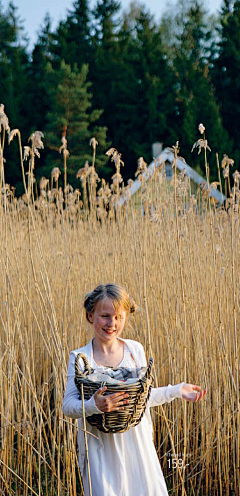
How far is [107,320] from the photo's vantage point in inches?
72.3

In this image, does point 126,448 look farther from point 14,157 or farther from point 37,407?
point 14,157

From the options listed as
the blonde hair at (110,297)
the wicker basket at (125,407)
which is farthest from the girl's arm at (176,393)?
the blonde hair at (110,297)

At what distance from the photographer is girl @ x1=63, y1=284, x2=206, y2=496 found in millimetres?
1730

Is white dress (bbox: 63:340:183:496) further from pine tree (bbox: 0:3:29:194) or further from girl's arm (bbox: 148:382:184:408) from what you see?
pine tree (bbox: 0:3:29:194)

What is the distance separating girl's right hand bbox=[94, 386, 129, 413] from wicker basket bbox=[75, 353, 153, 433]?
15mm

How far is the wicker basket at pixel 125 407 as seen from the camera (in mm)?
1613

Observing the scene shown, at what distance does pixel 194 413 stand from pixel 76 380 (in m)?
1.42

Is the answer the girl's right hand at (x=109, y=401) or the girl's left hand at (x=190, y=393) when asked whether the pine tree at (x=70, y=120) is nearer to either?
the girl's left hand at (x=190, y=393)

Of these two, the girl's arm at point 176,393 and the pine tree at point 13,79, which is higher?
the pine tree at point 13,79

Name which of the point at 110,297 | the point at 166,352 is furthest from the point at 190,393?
the point at 166,352

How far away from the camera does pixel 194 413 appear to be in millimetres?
2979

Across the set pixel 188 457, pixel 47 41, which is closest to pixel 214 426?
pixel 188 457

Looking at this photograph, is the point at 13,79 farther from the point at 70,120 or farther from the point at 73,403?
the point at 73,403

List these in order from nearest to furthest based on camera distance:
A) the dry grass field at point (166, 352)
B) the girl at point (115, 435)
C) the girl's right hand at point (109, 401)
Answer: the girl's right hand at point (109, 401) < the girl at point (115, 435) < the dry grass field at point (166, 352)
